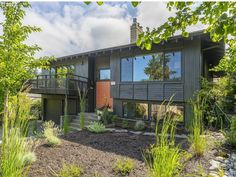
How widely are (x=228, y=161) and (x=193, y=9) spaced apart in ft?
12.0

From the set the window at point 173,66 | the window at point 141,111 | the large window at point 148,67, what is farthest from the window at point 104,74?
the window at point 173,66

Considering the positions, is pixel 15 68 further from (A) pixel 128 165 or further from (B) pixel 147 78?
(B) pixel 147 78

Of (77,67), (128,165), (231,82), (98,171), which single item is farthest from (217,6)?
(77,67)

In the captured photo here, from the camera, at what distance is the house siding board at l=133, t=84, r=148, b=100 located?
9.98 m

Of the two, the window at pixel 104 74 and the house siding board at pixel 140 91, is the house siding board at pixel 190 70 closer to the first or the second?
the house siding board at pixel 140 91

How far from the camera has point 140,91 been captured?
1014 cm

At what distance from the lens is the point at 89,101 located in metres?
12.9

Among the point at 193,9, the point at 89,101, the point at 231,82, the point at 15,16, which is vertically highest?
the point at 15,16

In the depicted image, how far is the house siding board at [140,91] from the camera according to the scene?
9.98 metres

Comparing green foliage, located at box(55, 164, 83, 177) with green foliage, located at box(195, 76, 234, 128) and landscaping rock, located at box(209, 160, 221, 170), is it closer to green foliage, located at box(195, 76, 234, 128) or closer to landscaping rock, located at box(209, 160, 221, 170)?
landscaping rock, located at box(209, 160, 221, 170)

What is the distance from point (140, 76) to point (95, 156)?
5961 millimetres

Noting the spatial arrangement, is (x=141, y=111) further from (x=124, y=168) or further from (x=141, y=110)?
(x=124, y=168)

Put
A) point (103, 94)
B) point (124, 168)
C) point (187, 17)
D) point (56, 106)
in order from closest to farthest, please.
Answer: point (187, 17), point (124, 168), point (103, 94), point (56, 106)

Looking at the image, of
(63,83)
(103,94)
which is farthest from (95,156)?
(63,83)
